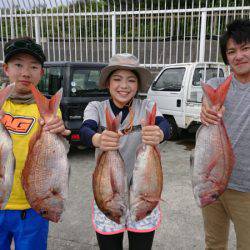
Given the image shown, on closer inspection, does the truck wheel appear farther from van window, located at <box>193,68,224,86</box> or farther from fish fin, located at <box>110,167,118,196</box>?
fish fin, located at <box>110,167,118,196</box>

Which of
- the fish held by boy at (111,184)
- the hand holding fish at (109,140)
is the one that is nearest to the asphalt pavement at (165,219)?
the fish held by boy at (111,184)

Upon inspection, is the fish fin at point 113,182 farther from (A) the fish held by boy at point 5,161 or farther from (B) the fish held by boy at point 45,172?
(A) the fish held by boy at point 5,161

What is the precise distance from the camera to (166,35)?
9.23m

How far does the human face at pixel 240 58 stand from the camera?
8.14 ft

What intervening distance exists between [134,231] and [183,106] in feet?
18.9

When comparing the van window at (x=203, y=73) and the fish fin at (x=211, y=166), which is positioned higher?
the van window at (x=203, y=73)

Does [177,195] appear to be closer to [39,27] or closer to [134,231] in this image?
[134,231]

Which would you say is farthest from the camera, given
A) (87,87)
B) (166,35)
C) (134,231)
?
(166,35)

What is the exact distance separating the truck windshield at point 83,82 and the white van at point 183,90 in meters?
2.11

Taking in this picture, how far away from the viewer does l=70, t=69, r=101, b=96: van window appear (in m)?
6.70

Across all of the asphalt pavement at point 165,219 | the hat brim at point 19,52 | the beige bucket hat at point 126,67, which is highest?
the hat brim at point 19,52

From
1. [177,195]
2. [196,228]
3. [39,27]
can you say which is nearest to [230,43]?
[196,228]

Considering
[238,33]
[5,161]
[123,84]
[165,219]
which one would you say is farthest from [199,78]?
[5,161]

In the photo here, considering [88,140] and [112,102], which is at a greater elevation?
[112,102]
